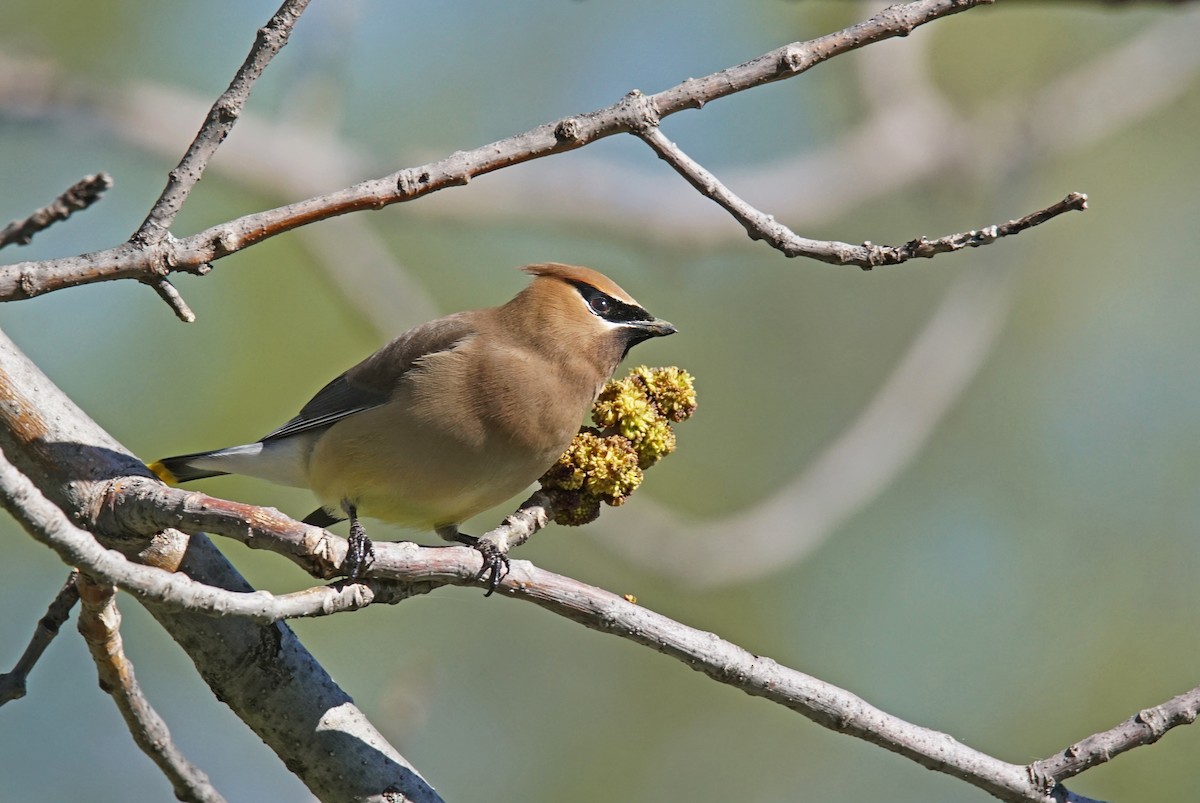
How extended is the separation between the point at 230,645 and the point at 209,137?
134cm

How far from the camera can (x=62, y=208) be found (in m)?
3.88

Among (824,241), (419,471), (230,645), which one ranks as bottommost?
(230,645)

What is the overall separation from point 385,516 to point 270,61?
91.6 inches

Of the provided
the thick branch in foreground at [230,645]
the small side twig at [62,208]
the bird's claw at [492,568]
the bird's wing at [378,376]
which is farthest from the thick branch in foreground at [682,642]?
the bird's wing at [378,376]

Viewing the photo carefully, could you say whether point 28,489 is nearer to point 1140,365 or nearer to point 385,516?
point 385,516

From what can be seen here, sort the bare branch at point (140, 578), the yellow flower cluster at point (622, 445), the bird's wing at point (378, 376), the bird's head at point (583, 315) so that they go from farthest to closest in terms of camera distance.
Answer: the bird's wing at point (378, 376) < the bird's head at point (583, 315) < the yellow flower cluster at point (622, 445) < the bare branch at point (140, 578)

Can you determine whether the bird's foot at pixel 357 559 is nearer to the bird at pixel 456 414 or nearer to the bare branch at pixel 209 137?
the bare branch at pixel 209 137

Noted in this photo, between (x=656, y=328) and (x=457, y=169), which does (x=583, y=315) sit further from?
(x=457, y=169)

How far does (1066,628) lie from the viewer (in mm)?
9539

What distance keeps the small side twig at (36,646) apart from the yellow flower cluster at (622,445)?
59.7 inches

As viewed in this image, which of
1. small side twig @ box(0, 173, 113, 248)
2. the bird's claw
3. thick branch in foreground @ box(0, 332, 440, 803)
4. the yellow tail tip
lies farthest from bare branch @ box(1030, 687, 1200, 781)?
the yellow tail tip

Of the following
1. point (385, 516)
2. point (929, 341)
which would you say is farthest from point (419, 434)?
point (929, 341)

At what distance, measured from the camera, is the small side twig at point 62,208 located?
381cm

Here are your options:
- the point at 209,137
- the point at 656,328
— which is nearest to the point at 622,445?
the point at 656,328
